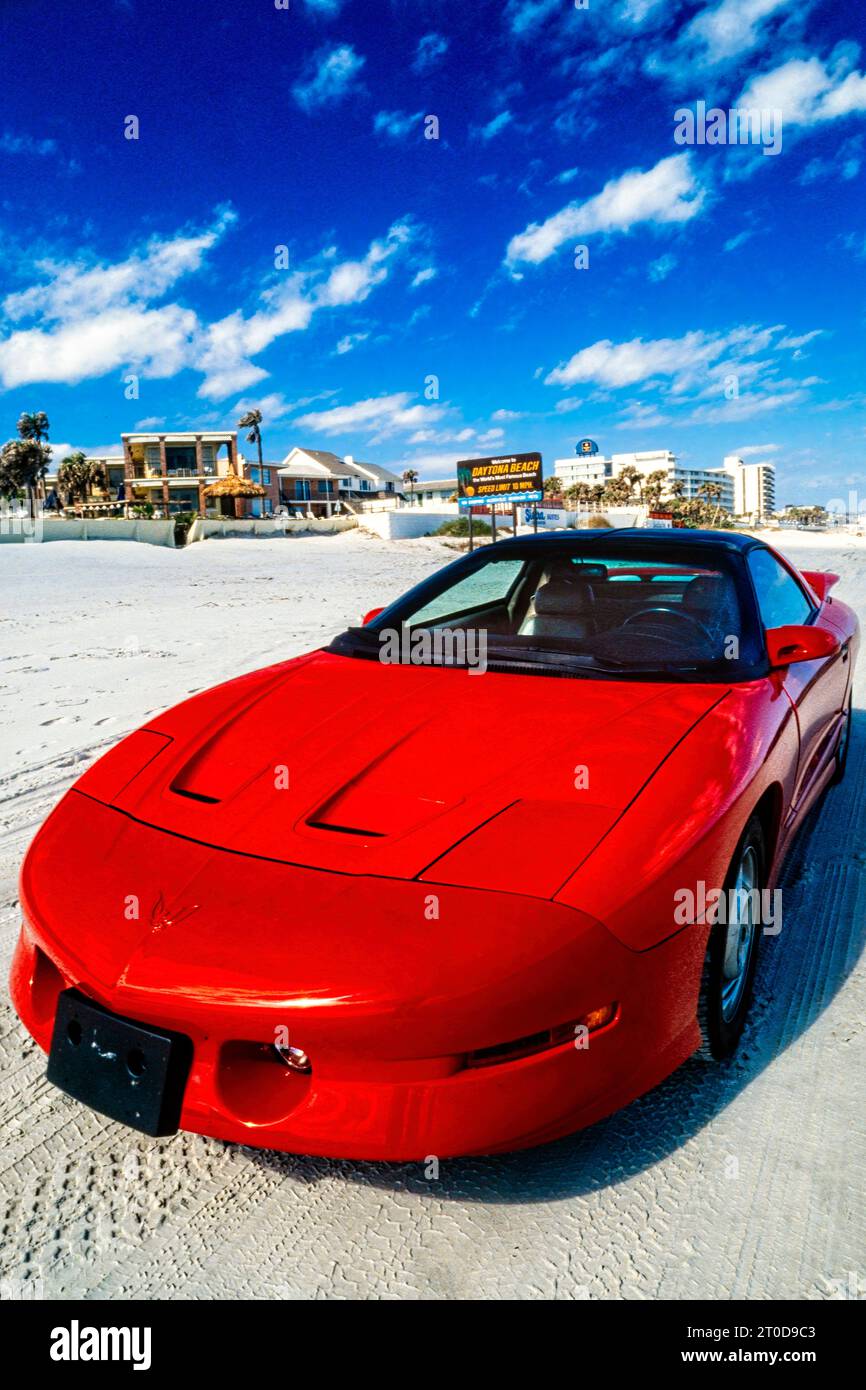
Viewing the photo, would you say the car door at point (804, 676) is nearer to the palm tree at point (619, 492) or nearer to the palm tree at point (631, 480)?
the palm tree at point (619, 492)

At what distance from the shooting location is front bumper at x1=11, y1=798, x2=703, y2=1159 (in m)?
1.44

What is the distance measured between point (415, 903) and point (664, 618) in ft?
5.61

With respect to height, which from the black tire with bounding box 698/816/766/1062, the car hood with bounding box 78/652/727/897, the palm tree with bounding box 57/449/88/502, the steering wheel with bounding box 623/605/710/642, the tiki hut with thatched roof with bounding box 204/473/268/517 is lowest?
the black tire with bounding box 698/816/766/1062

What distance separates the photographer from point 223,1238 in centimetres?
165

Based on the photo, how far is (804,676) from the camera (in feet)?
9.53

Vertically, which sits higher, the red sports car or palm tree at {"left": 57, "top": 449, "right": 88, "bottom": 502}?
palm tree at {"left": 57, "top": 449, "right": 88, "bottom": 502}

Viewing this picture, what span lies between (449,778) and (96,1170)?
114 cm

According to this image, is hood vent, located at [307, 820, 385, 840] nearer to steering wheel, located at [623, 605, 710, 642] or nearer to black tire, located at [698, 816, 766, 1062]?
black tire, located at [698, 816, 766, 1062]

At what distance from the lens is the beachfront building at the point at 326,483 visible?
82.8 metres

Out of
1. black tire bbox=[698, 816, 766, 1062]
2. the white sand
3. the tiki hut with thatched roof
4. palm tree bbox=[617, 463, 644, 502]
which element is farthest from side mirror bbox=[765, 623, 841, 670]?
palm tree bbox=[617, 463, 644, 502]

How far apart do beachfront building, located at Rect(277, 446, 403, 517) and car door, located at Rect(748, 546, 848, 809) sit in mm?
74115

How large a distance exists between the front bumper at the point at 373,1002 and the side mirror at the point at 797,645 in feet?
4.43
